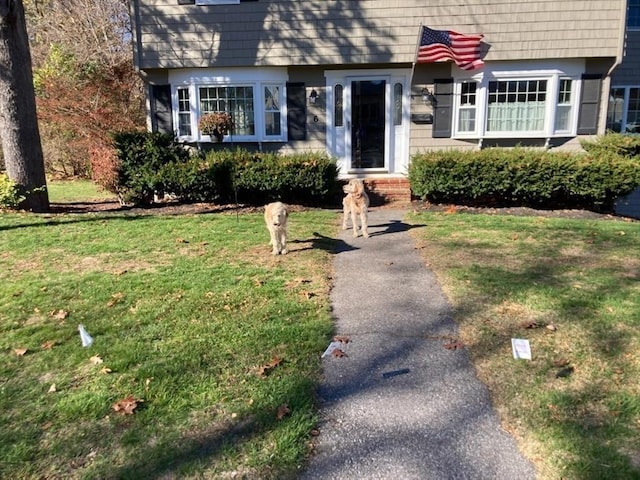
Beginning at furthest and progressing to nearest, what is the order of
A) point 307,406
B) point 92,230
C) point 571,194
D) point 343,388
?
point 571,194 → point 92,230 → point 343,388 → point 307,406

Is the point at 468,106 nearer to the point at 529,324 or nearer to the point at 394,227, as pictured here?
the point at 394,227

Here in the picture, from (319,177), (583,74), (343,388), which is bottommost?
(343,388)

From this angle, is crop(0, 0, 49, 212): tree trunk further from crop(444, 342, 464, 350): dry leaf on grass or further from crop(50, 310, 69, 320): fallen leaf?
crop(444, 342, 464, 350): dry leaf on grass

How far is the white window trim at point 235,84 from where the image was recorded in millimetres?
11594

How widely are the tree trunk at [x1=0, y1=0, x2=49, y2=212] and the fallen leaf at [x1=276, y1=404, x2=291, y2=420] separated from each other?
793cm

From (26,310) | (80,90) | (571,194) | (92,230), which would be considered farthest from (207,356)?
(80,90)

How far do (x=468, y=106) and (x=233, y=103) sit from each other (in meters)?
5.63

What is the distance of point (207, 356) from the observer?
11.3 feet

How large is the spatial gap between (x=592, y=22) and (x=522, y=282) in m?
8.63

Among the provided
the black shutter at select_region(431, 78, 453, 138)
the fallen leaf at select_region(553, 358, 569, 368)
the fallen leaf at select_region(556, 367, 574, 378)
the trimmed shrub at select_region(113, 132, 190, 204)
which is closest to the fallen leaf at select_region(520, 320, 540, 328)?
the fallen leaf at select_region(553, 358, 569, 368)

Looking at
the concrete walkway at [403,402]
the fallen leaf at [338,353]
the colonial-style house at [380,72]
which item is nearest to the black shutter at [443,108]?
the colonial-style house at [380,72]

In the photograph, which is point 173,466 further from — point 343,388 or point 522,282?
point 522,282

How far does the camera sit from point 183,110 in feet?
39.4

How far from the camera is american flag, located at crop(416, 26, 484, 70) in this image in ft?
33.7
